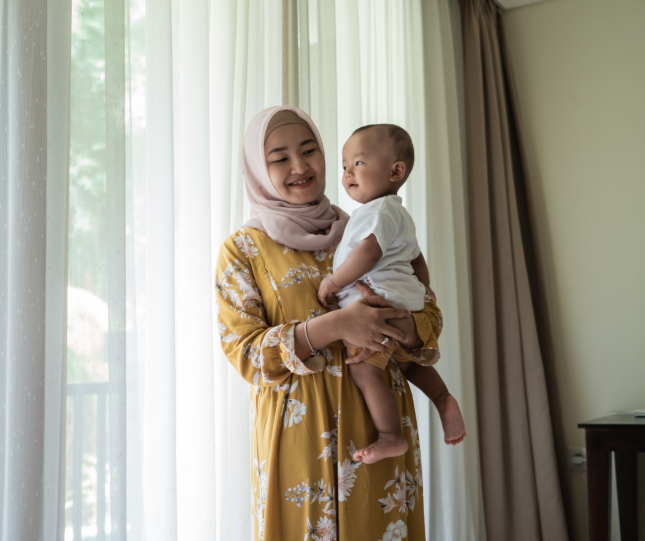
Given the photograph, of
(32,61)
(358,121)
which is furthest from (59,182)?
(358,121)

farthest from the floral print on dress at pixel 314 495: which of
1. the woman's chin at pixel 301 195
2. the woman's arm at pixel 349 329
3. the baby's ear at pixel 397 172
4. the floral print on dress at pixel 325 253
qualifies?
the baby's ear at pixel 397 172

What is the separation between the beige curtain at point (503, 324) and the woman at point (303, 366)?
4.95 ft

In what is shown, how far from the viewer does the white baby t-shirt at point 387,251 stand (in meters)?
1.25

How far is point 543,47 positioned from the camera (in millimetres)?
3113

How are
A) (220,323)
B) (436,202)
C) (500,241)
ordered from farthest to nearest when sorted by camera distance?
1. (500,241)
2. (436,202)
3. (220,323)

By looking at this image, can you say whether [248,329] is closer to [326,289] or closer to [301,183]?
[326,289]

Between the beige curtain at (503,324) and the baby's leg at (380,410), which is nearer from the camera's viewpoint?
the baby's leg at (380,410)

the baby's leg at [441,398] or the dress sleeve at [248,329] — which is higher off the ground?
the dress sleeve at [248,329]

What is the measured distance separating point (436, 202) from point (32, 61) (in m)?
1.84

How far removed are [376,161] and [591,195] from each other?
6.46 feet

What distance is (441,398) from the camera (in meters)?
1.35

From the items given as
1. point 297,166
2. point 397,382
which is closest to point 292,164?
point 297,166

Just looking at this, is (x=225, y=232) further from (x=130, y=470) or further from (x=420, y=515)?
(x=420, y=515)

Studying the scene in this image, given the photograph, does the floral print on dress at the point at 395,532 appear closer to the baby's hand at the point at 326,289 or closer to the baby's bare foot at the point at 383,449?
the baby's bare foot at the point at 383,449
